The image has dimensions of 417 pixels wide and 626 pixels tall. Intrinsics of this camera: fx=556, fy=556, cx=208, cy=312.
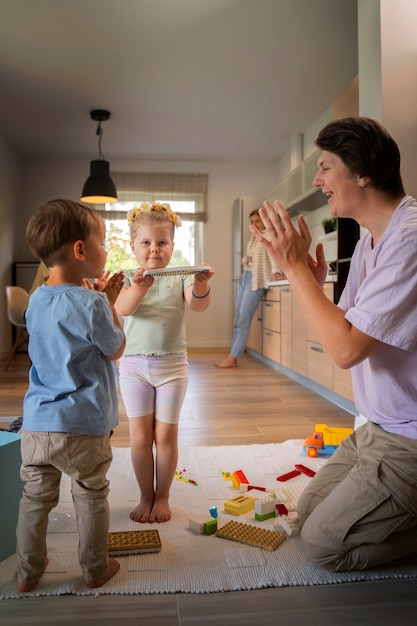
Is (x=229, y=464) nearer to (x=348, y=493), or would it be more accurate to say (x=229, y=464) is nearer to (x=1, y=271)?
(x=348, y=493)

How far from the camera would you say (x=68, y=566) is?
1427mm

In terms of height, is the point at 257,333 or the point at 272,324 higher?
the point at 272,324

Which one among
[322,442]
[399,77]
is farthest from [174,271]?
[399,77]

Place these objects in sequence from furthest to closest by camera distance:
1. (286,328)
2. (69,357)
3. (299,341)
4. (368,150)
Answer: (286,328)
(299,341)
(368,150)
(69,357)

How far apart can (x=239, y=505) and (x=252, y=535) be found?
7.6 inches

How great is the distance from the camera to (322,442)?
2479 mm

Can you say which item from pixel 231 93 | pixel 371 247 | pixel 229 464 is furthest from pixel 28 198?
pixel 371 247

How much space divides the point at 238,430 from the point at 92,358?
1.72m

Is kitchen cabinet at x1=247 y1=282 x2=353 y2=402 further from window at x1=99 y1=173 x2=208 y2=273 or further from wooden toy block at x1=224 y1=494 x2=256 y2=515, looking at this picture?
window at x1=99 y1=173 x2=208 y2=273

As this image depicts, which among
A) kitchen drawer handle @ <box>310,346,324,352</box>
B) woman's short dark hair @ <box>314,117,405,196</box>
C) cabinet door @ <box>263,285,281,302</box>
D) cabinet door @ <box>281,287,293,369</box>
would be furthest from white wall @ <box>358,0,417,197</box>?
cabinet door @ <box>263,285,281,302</box>

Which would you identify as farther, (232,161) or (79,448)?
(232,161)

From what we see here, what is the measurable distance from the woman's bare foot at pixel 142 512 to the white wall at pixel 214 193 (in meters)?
5.93

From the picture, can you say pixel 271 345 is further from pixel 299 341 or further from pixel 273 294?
pixel 299 341

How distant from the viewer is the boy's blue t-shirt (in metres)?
1.31
